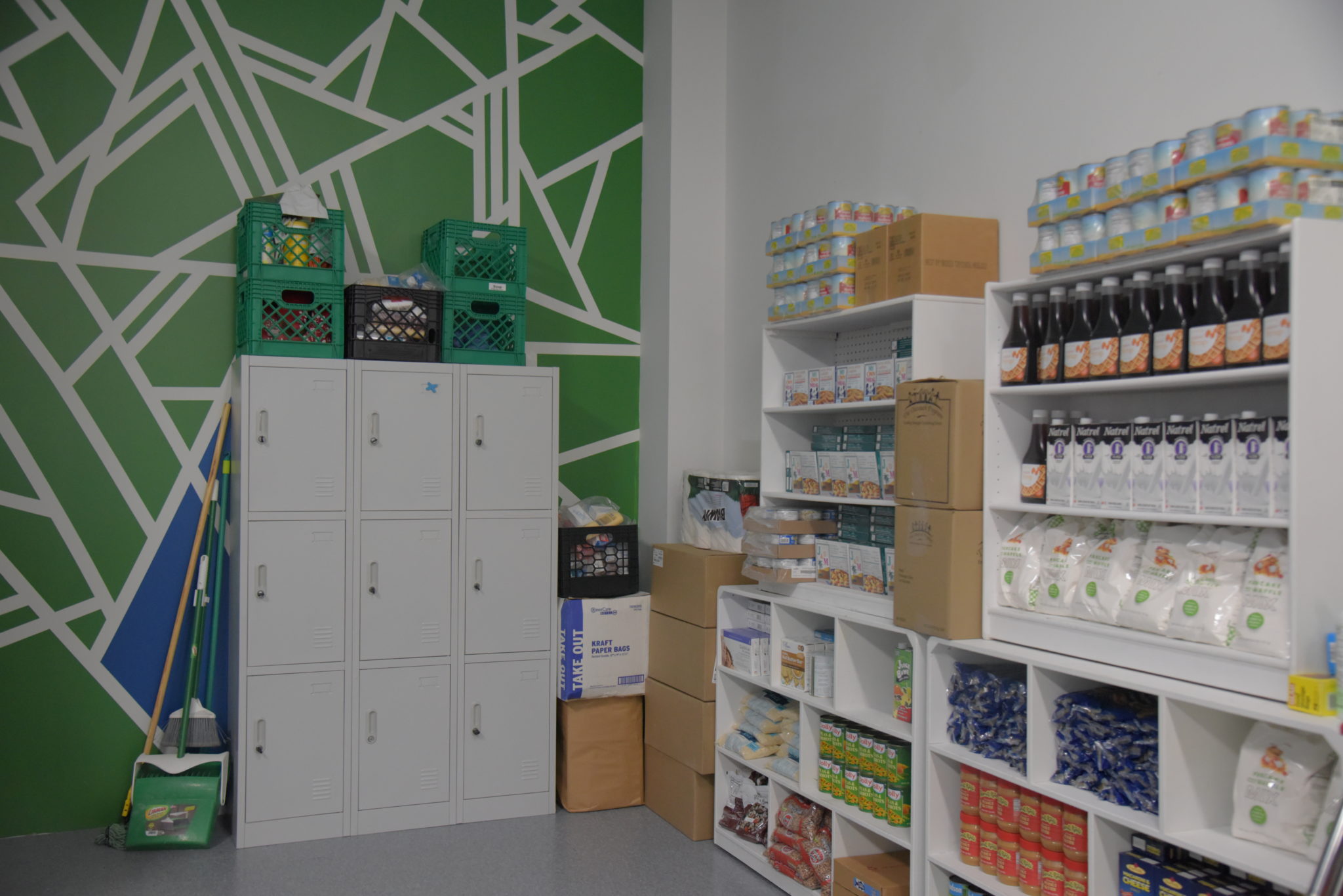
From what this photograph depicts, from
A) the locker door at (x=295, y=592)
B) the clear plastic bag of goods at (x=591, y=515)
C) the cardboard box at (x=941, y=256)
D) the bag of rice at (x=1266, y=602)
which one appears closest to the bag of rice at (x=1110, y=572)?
the bag of rice at (x=1266, y=602)

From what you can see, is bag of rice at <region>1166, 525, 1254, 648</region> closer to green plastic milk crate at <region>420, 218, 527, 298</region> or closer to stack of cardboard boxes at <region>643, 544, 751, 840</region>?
stack of cardboard boxes at <region>643, 544, 751, 840</region>

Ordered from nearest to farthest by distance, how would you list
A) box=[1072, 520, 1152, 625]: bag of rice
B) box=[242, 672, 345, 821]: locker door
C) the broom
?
box=[1072, 520, 1152, 625]: bag of rice < box=[242, 672, 345, 821]: locker door < the broom

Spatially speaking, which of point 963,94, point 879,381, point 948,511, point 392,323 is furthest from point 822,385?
point 392,323

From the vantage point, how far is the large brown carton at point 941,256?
132 inches

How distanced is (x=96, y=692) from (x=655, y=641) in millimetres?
2330

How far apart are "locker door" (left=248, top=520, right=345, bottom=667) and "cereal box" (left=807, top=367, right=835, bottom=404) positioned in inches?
76.4

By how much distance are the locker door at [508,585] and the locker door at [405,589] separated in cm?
10

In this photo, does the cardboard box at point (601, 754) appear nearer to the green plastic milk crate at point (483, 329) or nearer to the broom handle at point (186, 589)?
the green plastic milk crate at point (483, 329)

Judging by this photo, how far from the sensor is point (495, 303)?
4.61 meters

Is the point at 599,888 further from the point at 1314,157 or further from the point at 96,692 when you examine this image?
the point at 1314,157

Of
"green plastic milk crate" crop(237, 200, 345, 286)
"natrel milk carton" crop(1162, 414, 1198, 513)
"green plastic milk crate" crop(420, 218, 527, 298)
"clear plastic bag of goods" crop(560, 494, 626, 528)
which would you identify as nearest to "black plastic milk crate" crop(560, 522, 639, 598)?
"clear plastic bag of goods" crop(560, 494, 626, 528)

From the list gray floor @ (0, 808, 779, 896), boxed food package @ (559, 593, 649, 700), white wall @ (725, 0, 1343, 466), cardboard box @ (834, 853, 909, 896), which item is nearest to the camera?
white wall @ (725, 0, 1343, 466)

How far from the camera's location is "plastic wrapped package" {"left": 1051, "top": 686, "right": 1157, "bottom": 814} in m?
2.49

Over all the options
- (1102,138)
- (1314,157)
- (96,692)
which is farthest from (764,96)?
(96,692)
